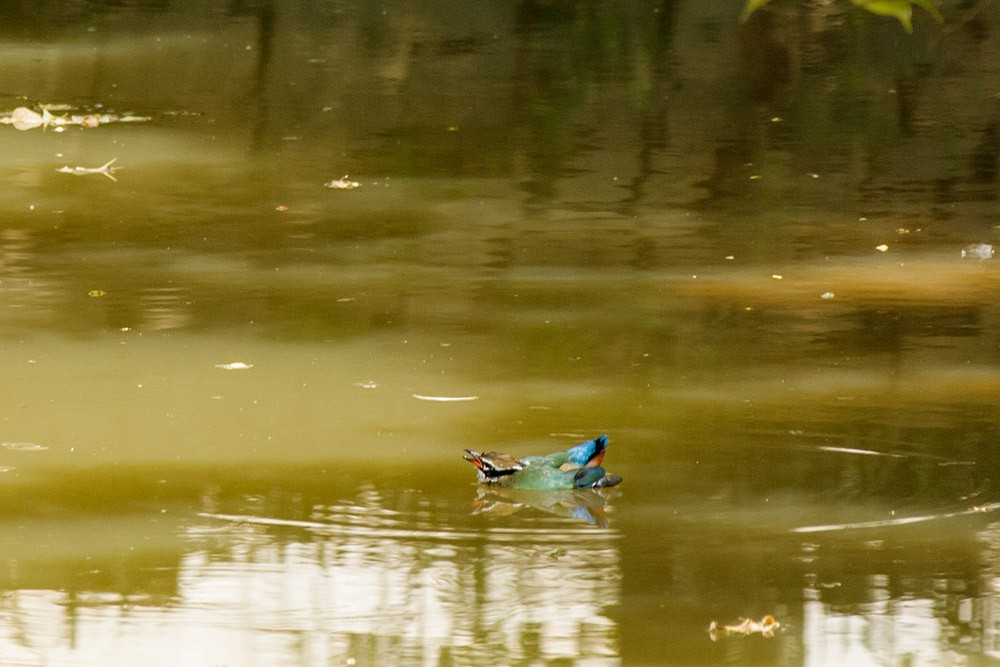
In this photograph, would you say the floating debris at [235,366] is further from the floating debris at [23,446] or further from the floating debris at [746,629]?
the floating debris at [746,629]

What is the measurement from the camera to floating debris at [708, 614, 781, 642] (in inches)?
174

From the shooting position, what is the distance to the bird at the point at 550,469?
5.32m

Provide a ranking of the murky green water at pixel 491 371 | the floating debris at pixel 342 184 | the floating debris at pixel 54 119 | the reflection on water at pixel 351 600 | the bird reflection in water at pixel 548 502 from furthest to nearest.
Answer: the floating debris at pixel 54 119 → the floating debris at pixel 342 184 → the bird reflection in water at pixel 548 502 → the murky green water at pixel 491 371 → the reflection on water at pixel 351 600

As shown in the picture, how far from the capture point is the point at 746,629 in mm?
4441

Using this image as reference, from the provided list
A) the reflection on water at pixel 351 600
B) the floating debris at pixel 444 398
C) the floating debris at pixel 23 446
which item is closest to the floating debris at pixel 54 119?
the floating debris at pixel 444 398

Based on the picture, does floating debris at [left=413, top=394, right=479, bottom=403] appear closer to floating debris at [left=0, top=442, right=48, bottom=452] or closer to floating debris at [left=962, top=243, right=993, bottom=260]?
floating debris at [left=0, top=442, right=48, bottom=452]

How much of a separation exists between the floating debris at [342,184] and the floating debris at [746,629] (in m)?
5.87

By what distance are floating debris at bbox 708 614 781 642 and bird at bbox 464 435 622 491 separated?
0.94m

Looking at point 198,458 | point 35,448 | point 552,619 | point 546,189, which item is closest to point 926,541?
point 552,619

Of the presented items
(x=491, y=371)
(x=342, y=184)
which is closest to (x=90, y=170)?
(x=342, y=184)

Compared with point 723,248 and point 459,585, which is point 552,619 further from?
point 723,248

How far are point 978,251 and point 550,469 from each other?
4.01 metres

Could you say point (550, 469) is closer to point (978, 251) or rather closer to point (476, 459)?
point (476, 459)

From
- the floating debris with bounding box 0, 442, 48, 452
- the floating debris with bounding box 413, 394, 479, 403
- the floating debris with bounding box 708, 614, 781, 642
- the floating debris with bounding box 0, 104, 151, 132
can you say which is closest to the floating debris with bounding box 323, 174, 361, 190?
the floating debris with bounding box 0, 104, 151, 132
